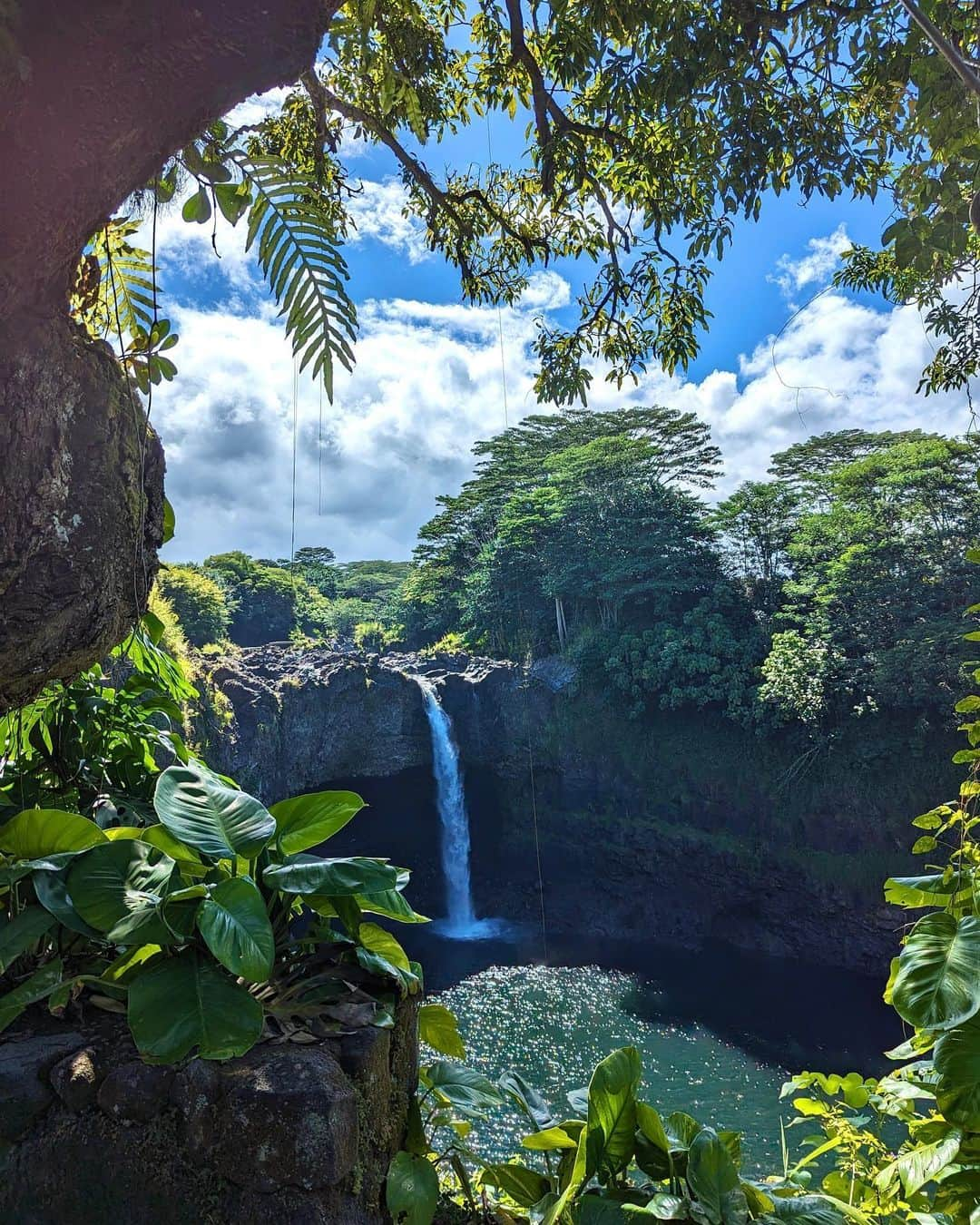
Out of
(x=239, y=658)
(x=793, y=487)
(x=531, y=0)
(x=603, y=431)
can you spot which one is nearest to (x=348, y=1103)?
(x=531, y=0)

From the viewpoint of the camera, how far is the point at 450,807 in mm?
13078

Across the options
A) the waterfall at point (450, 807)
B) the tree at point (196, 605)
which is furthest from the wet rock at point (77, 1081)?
the tree at point (196, 605)

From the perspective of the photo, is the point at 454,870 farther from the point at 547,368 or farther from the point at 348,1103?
the point at 348,1103

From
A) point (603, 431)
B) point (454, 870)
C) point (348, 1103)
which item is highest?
point (603, 431)

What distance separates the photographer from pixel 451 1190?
1.22 metres

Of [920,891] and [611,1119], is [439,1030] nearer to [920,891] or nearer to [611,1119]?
[611,1119]

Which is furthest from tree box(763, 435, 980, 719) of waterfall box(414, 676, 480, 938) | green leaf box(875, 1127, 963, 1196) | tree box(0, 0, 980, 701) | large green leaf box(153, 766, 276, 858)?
large green leaf box(153, 766, 276, 858)

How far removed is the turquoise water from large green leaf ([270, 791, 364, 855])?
5166 millimetres

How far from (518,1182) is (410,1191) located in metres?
0.21

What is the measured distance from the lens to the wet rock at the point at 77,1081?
38.0 inches

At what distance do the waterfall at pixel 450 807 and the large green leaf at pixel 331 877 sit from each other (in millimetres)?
11694

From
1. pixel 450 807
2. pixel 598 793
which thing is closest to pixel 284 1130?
pixel 598 793

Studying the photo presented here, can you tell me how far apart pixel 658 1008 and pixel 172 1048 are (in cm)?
914

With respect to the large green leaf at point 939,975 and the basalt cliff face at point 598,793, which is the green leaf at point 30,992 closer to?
the large green leaf at point 939,975
